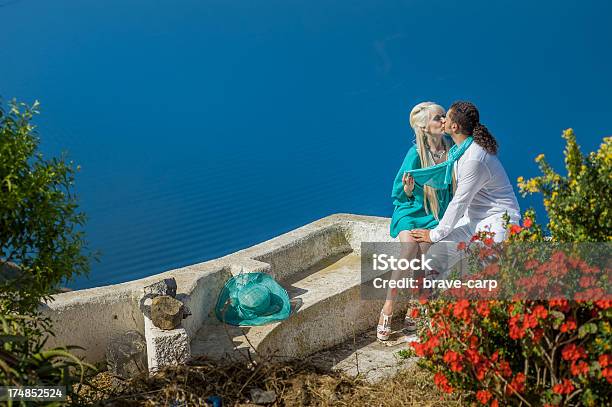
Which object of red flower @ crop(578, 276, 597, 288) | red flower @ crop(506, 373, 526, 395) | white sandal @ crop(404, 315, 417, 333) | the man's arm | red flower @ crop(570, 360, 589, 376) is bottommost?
red flower @ crop(506, 373, 526, 395)

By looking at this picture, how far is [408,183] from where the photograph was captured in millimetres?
5727

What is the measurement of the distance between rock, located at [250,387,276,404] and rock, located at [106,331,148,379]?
3.08 feet

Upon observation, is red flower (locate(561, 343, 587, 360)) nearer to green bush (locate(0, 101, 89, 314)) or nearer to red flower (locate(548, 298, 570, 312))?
red flower (locate(548, 298, 570, 312))

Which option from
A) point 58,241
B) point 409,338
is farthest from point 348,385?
point 58,241

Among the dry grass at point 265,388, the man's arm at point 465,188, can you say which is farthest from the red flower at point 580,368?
the man's arm at point 465,188

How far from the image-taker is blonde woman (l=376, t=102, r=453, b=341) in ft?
18.4

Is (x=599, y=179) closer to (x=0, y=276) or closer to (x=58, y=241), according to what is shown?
(x=58, y=241)

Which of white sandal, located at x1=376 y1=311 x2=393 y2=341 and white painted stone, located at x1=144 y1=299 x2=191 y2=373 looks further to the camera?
white sandal, located at x1=376 y1=311 x2=393 y2=341

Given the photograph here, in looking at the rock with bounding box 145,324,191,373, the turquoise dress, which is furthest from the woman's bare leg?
the rock with bounding box 145,324,191,373

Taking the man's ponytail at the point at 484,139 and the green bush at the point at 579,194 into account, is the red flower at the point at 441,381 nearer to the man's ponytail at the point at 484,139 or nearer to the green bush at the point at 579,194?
the green bush at the point at 579,194

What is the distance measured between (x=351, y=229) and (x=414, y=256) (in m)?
1.06

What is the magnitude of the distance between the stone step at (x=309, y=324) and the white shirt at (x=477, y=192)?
72 cm

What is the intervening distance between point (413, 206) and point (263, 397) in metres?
2.08

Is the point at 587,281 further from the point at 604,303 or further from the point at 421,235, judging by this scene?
the point at 421,235
